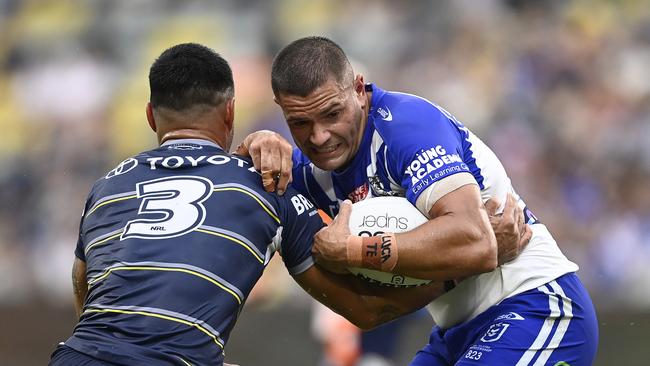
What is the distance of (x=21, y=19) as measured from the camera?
16062mm

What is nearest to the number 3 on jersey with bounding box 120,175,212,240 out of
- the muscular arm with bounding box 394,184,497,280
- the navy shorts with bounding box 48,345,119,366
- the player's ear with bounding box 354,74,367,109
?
the navy shorts with bounding box 48,345,119,366

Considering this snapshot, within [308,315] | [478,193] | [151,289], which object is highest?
[478,193]

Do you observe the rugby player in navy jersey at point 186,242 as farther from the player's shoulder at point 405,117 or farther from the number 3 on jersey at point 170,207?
→ the player's shoulder at point 405,117

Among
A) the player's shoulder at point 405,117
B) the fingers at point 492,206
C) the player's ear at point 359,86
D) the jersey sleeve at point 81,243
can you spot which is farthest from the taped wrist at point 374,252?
the jersey sleeve at point 81,243

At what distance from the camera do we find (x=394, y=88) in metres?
14.0

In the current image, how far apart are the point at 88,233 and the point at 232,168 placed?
732 mm

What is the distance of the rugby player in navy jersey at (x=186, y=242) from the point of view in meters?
4.57

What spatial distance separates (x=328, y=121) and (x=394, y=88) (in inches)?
340

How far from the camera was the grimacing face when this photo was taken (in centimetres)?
541

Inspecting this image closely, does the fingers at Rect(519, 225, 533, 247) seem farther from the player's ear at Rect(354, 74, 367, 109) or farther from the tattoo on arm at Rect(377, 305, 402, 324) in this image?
the player's ear at Rect(354, 74, 367, 109)

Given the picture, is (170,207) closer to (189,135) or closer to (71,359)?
(189,135)

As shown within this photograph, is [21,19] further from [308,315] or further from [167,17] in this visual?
[308,315]

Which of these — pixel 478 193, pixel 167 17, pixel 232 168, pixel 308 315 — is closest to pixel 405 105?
pixel 478 193

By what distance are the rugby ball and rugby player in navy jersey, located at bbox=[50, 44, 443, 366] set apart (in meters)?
0.09
